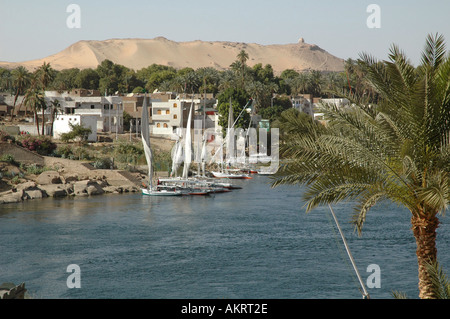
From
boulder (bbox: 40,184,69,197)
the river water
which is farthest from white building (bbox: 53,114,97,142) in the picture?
the river water

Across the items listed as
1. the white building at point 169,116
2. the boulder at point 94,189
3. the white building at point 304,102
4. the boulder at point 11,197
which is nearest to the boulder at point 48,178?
the boulder at point 94,189

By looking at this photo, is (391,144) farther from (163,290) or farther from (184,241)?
(184,241)

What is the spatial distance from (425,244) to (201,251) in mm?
17845

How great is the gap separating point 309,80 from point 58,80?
2001 inches

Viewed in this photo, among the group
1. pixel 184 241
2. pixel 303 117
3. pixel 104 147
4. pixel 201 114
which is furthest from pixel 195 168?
pixel 303 117

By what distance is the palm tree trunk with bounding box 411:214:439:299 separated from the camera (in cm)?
1116

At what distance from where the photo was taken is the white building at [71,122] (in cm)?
6518

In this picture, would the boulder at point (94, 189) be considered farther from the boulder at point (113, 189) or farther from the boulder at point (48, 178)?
the boulder at point (48, 178)

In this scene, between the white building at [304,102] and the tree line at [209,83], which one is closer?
the tree line at [209,83]

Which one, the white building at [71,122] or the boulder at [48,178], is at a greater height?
the white building at [71,122]

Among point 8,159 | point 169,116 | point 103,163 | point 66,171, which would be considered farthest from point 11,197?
point 169,116

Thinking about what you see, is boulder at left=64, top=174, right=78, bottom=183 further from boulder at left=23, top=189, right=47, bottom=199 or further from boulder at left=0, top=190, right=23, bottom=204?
boulder at left=0, top=190, right=23, bottom=204

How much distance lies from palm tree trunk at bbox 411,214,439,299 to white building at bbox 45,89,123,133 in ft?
219

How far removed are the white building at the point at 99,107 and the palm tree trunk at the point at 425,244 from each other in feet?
219
